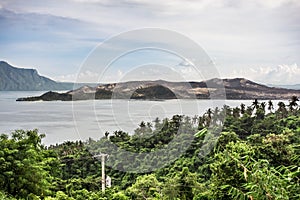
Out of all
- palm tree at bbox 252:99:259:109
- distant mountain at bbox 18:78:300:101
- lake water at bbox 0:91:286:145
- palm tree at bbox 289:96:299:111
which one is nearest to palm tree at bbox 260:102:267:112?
palm tree at bbox 252:99:259:109

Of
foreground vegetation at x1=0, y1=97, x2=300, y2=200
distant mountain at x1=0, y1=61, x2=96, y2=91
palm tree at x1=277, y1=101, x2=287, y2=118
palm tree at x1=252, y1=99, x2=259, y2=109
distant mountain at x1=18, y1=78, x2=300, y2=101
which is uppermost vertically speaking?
distant mountain at x1=0, y1=61, x2=96, y2=91

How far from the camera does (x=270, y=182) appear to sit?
0.86 metres

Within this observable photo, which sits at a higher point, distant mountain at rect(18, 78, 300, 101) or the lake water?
distant mountain at rect(18, 78, 300, 101)

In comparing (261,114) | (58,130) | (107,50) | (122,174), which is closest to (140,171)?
(122,174)

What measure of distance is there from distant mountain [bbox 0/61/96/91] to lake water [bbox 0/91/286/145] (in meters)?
0.49

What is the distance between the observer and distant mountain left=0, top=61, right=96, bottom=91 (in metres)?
15.7

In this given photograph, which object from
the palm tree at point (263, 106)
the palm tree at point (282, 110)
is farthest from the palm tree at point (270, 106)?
the palm tree at point (282, 110)

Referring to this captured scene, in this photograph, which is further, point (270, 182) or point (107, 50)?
point (107, 50)

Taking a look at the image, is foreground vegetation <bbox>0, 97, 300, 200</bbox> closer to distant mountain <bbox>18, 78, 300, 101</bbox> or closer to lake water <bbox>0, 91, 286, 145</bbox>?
lake water <bbox>0, 91, 286, 145</bbox>

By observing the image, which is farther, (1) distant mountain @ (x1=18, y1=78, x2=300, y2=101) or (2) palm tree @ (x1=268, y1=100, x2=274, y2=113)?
(2) palm tree @ (x1=268, y1=100, x2=274, y2=113)

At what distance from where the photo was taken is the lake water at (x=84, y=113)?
346 inches

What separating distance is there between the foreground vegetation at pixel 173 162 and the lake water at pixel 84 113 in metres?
0.60

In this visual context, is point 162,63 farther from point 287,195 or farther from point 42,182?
point 287,195

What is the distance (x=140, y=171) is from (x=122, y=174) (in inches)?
29.7
